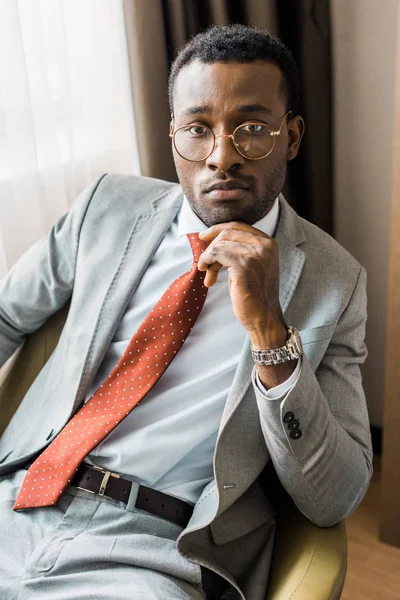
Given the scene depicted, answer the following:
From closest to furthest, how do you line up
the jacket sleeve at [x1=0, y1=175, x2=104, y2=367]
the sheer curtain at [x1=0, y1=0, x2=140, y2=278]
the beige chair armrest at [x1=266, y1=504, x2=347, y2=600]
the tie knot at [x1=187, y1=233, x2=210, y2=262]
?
the beige chair armrest at [x1=266, y1=504, x2=347, y2=600] → the tie knot at [x1=187, y1=233, x2=210, y2=262] → the jacket sleeve at [x1=0, y1=175, x2=104, y2=367] → the sheer curtain at [x1=0, y1=0, x2=140, y2=278]

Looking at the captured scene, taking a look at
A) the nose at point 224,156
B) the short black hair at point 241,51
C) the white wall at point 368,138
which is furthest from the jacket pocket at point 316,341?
the white wall at point 368,138

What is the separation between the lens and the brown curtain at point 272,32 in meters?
1.90

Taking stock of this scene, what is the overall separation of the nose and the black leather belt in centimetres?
65

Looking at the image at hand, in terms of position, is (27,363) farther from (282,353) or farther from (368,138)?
(368,138)

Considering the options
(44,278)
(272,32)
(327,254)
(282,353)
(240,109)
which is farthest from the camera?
(272,32)

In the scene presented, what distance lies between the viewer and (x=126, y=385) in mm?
1401

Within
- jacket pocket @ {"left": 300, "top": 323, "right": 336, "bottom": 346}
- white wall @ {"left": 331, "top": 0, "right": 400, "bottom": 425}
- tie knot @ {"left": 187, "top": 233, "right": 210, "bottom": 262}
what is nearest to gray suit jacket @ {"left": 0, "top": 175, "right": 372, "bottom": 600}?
jacket pocket @ {"left": 300, "top": 323, "right": 336, "bottom": 346}

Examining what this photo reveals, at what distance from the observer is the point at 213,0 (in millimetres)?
2004

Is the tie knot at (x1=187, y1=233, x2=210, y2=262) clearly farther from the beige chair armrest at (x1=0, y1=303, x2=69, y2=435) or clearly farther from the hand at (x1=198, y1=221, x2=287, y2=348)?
the beige chair armrest at (x1=0, y1=303, x2=69, y2=435)

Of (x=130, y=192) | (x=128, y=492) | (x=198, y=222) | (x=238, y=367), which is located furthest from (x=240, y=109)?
(x=128, y=492)

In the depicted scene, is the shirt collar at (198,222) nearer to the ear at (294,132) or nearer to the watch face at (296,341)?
the ear at (294,132)

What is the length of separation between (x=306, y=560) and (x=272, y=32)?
1642 mm

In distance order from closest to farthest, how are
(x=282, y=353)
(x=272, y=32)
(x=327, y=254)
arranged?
(x=282, y=353) < (x=327, y=254) < (x=272, y=32)

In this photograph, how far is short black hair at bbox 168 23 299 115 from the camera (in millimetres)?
1336
